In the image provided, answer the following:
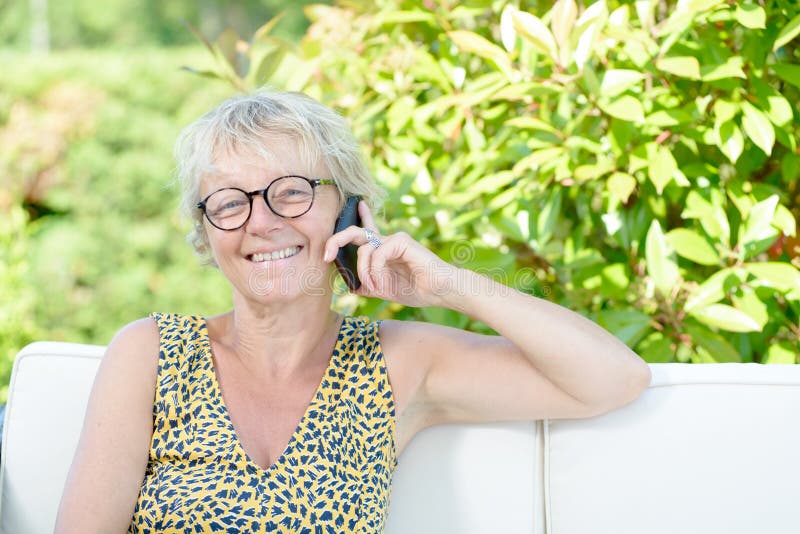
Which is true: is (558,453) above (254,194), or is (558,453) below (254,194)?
below

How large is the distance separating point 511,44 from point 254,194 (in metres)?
0.77

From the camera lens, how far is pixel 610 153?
2.39 metres

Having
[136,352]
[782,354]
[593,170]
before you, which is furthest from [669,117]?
[136,352]

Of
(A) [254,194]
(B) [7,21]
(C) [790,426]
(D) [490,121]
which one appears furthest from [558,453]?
(B) [7,21]

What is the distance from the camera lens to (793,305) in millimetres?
2215

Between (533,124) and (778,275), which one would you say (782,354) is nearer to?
Answer: (778,275)

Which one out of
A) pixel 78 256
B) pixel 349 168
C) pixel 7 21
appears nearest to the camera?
pixel 349 168

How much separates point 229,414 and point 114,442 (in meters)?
0.25

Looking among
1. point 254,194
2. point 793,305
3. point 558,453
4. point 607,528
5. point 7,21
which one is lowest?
point 607,528

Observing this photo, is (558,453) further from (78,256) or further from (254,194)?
(78,256)

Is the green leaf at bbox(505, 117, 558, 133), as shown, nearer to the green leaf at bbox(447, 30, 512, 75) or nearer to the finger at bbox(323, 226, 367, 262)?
the green leaf at bbox(447, 30, 512, 75)

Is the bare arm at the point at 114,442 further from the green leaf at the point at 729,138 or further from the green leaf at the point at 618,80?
the green leaf at the point at 729,138

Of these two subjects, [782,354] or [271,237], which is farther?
[782,354]

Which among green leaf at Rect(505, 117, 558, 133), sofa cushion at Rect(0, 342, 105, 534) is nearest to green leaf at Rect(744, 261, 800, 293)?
green leaf at Rect(505, 117, 558, 133)
